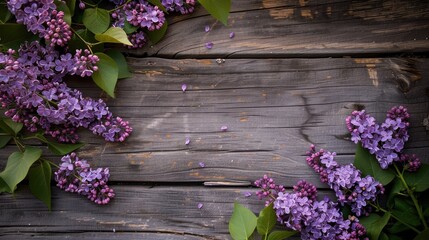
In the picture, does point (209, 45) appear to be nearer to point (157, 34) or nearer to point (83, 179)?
point (157, 34)

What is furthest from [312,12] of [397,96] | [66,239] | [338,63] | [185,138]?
[66,239]

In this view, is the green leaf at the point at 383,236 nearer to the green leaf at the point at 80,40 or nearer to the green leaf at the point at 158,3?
the green leaf at the point at 158,3

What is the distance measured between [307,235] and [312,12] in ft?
2.04

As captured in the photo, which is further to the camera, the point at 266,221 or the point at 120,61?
the point at 120,61

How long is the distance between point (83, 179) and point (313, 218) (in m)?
0.64

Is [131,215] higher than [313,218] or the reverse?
the reverse

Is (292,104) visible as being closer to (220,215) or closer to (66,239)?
(220,215)

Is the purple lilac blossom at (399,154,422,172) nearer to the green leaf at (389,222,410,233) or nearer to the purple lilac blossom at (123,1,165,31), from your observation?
the green leaf at (389,222,410,233)

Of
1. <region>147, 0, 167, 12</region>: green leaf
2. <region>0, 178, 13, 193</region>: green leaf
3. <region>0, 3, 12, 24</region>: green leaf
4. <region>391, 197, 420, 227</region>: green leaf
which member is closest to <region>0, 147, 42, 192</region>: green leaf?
Result: <region>0, 178, 13, 193</region>: green leaf

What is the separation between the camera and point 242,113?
5.75 feet

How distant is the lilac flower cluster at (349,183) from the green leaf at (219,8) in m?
0.45

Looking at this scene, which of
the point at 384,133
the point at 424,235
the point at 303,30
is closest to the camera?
the point at 424,235

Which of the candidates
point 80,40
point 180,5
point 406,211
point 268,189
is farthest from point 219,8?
point 406,211

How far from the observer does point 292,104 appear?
5.72ft
